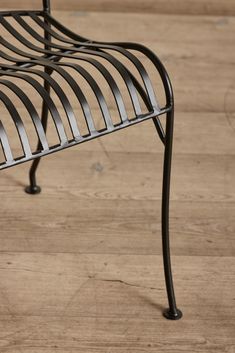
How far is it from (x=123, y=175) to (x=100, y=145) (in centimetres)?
19

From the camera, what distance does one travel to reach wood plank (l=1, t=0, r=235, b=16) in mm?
3207

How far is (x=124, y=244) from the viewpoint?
184cm

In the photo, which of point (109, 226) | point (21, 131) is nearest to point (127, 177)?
point (109, 226)

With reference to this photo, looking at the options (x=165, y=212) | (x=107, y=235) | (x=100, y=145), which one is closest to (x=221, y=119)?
(x=100, y=145)

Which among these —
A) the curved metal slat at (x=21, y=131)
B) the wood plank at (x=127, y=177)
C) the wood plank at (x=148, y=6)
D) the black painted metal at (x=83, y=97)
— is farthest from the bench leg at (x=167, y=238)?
the wood plank at (x=148, y=6)

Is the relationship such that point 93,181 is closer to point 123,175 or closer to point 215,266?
point 123,175

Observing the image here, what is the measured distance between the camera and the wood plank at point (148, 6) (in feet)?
10.5

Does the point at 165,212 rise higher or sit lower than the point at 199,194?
higher

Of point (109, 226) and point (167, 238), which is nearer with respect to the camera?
point (167, 238)

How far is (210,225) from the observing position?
193cm

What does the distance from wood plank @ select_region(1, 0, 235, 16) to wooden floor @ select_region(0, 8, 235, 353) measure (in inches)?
30.0

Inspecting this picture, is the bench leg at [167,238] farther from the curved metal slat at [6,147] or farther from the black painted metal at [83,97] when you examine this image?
the curved metal slat at [6,147]

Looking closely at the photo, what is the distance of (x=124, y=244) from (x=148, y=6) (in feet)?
5.47

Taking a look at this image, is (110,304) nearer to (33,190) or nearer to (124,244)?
(124,244)
